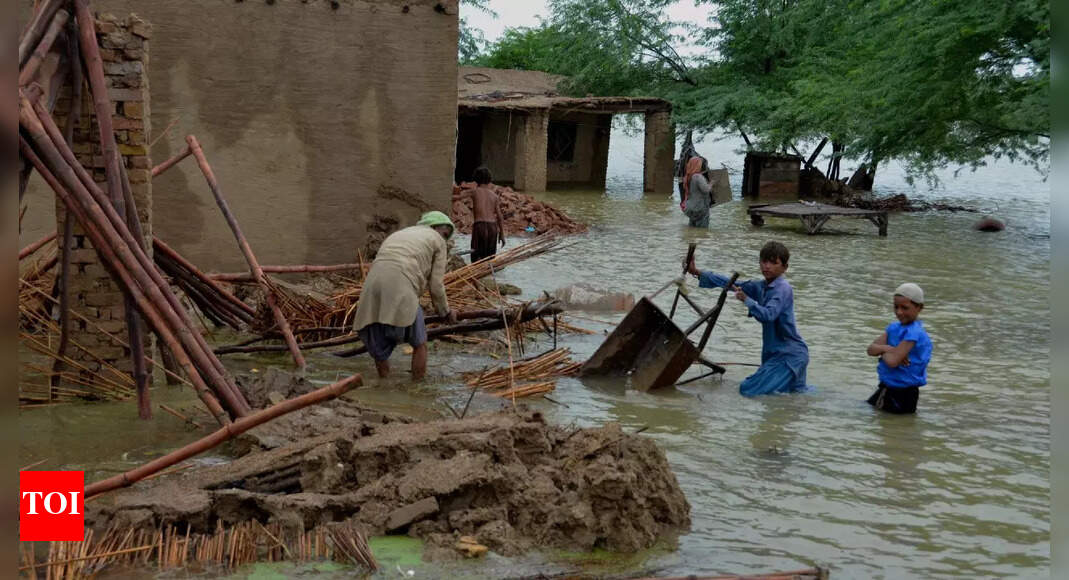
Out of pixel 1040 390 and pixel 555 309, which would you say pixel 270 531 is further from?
pixel 1040 390

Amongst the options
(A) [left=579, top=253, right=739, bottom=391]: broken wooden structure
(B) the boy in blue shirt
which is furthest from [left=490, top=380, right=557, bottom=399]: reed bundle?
(B) the boy in blue shirt

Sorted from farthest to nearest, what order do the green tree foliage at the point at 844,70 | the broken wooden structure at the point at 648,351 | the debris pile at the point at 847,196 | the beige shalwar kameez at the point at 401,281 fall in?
the debris pile at the point at 847,196 → the green tree foliage at the point at 844,70 → the broken wooden structure at the point at 648,351 → the beige shalwar kameez at the point at 401,281

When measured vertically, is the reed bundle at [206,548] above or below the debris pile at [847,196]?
below

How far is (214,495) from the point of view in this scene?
4.89m

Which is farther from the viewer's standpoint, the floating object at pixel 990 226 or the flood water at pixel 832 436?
the floating object at pixel 990 226

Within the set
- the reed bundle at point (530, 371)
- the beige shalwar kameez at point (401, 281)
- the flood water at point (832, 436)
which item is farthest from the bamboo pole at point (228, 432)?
the beige shalwar kameez at point (401, 281)

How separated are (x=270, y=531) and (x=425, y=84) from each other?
681 centimetres

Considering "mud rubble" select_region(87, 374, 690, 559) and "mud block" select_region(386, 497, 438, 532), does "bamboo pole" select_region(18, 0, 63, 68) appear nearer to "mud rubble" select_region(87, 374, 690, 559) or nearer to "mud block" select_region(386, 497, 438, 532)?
"mud rubble" select_region(87, 374, 690, 559)

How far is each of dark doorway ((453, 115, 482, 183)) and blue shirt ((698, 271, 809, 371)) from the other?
2314 centimetres

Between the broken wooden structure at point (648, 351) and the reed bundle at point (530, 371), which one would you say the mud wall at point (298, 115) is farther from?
the broken wooden structure at point (648, 351)

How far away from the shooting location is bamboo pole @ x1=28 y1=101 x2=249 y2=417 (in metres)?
5.81

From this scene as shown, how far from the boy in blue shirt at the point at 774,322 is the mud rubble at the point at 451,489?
2.65 meters

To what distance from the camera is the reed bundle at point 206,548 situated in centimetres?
429

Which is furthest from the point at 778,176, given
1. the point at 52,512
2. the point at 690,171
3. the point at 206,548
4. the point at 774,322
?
the point at 52,512
